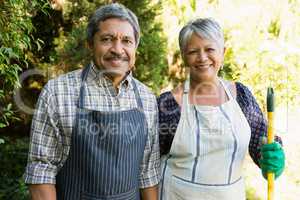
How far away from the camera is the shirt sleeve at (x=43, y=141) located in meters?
1.68

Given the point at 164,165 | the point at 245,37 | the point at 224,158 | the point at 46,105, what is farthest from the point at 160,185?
the point at 245,37

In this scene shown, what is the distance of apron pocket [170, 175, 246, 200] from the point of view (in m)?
2.07

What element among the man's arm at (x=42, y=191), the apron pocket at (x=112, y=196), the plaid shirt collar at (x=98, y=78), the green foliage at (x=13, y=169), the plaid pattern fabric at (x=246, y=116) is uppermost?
the plaid shirt collar at (x=98, y=78)

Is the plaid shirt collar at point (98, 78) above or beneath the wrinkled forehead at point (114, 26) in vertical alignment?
beneath

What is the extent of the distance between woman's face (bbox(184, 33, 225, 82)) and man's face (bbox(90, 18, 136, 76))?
374 millimetres

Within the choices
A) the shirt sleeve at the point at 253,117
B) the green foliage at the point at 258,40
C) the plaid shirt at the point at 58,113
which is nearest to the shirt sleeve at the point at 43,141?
the plaid shirt at the point at 58,113

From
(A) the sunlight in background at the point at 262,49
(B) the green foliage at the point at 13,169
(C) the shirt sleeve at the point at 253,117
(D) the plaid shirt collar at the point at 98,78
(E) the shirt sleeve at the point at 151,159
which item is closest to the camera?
(D) the plaid shirt collar at the point at 98,78

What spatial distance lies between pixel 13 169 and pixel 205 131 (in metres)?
3.05

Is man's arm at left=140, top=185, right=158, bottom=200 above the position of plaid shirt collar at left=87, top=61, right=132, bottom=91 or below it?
below

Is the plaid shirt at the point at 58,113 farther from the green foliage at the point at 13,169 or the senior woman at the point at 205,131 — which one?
the green foliage at the point at 13,169

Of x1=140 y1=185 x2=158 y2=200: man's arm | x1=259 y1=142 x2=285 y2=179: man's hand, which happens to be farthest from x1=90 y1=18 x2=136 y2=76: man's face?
x1=259 y1=142 x2=285 y2=179: man's hand

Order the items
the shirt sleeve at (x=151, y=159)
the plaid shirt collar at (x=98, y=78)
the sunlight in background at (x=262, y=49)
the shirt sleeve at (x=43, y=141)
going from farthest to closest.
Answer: the sunlight in background at (x=262, y=49) < the shirt sleeve at (x=151, y=159) < the plaid shirt collar at (x=98, y=78) < the shirt sleeve at (x=43, y=141)

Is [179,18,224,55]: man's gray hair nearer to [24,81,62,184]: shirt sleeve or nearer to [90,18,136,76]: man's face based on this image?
[90,18,136,76]: man's face

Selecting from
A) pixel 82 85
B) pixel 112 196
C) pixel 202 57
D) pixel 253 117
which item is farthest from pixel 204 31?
pixel 112 196
